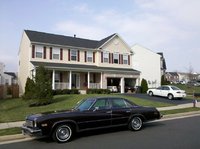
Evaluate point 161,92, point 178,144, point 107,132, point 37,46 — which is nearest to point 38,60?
point 37,46

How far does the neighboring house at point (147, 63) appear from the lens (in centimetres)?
5431

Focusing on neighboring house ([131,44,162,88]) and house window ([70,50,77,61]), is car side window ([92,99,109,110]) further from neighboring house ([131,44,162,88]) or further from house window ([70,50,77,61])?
neighboring house ([131,44,162,88])

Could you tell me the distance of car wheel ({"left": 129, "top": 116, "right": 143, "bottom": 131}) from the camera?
11.2 meters

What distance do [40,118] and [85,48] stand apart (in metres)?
26.3

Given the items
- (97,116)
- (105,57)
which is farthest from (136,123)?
(105,57)

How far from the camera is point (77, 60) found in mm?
34656

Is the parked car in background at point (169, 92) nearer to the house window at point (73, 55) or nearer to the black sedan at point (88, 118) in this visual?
the house window at point (73, 55)

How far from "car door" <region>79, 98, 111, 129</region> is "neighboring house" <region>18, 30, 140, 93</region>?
19.4 metres

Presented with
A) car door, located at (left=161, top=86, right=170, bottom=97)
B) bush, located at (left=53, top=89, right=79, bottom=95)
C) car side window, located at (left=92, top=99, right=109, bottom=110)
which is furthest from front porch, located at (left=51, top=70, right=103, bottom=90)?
car side window, located at (left=92, top=99, right=109, bottom=110)

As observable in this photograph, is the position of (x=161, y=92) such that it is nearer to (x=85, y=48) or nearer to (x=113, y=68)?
(x=113, y=68)

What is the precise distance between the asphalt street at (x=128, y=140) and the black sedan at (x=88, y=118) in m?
0.38

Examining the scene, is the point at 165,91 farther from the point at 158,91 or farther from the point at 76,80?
the point at 76,80

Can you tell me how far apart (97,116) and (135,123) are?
199cm

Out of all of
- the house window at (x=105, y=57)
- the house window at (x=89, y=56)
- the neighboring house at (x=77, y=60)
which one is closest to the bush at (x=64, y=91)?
the neighboring house at (x=77, y=60)
